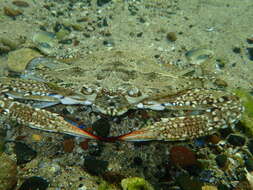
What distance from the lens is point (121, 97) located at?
131 inches

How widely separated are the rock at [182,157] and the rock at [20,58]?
149 inches

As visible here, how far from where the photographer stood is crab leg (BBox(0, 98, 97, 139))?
314 centimetres

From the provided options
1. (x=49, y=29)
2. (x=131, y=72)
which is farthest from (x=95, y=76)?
(x=49, y=29)

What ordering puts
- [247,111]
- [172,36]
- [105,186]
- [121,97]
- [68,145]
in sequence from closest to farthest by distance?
[105,186] → [121,97] → [68,145] → [247,111] → [172,36]

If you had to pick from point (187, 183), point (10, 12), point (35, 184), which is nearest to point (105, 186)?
point (35, 184)

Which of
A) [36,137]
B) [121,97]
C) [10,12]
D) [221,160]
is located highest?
[10,12]

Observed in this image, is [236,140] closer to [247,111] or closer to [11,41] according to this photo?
[247,111]

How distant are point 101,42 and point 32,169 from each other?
446 centimetres

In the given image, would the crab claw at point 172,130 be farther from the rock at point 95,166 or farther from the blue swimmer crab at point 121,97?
the rock at point 95,166

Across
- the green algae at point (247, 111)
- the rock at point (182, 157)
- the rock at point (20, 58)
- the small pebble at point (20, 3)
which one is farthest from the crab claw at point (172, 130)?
the small pebble at point (20, 3)

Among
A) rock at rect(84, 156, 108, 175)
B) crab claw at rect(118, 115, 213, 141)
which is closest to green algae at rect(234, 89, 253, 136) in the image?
crab claw at rect(118, 115, 213, 141)

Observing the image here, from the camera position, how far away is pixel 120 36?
22.8 ft

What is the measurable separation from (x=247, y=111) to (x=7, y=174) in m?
4.17

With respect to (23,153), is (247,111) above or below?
above
